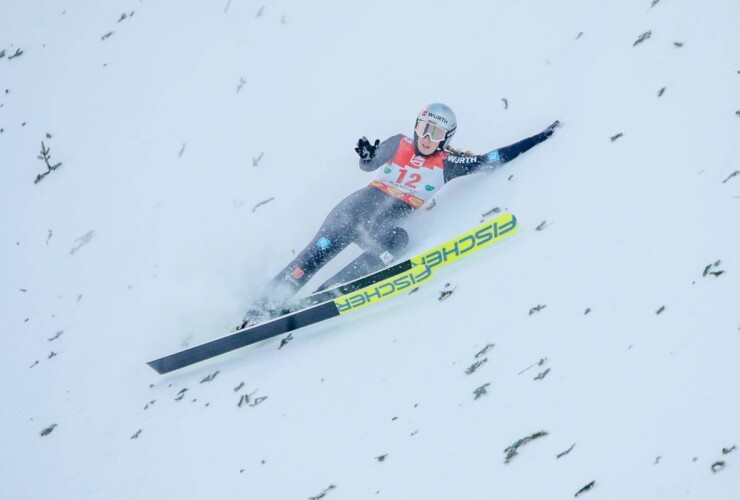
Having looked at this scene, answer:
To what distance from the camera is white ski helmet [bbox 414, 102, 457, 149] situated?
568 centimetres

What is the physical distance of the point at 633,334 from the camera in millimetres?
4824

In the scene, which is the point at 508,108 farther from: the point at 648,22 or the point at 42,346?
the point at 42,346

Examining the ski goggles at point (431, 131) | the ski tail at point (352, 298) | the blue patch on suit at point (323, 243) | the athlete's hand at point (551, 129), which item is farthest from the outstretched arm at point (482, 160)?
the blue patch on suit at point (323, 243)

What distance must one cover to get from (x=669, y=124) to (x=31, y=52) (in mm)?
8184

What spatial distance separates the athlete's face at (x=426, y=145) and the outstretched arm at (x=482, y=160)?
19 centimetres

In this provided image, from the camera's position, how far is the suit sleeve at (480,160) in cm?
593

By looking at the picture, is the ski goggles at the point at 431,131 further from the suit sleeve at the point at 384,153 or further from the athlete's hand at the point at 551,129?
the athlete's hand at the point at 551,129

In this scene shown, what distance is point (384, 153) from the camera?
600 centimetres

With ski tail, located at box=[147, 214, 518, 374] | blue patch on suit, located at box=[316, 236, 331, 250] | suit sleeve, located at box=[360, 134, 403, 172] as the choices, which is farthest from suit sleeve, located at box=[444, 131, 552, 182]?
blue patch on suit, located at box=[316, 236, 331, 250]

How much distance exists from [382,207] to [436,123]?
39.1 inches

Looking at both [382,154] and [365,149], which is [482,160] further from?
[365,149]

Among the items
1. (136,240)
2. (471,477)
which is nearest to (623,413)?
(471,477)

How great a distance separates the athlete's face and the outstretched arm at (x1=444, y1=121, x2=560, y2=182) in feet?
0.64

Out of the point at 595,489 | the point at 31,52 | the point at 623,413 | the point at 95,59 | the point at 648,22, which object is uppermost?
the point at 31,52
